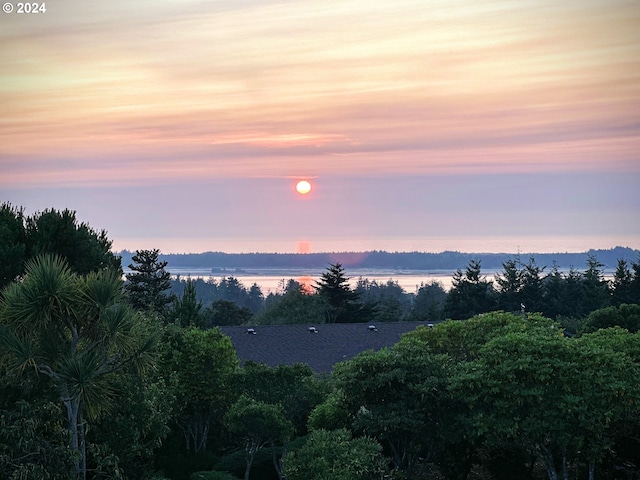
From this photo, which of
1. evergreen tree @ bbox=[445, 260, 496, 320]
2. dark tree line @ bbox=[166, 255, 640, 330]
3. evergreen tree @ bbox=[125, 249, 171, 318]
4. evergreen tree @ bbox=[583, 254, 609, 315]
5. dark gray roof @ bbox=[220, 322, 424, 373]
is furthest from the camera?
evergreen tree @ bbox=[583, 254, 609, 315]

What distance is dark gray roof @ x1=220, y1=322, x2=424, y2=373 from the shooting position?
135ft

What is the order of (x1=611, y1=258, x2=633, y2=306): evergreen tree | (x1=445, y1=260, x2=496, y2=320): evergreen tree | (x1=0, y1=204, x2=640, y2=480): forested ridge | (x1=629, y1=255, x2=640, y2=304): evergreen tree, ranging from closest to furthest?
1. (x1=0, y1=204, x2=640, y2=480): forested ridge
2. (x1=629, y1=255, x2=640, y2=304): evergreen tree
3. (x1=611, y1=258, x2=633, y2=306): evergreen tree
4. (x1=445, y1=260, x2=496, y2=320): evergreen tree

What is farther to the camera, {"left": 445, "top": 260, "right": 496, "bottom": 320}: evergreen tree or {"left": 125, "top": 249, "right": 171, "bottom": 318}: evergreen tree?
{"left": 445, "top": 260, "right": 496, "bottom": 320}: evergreen tree

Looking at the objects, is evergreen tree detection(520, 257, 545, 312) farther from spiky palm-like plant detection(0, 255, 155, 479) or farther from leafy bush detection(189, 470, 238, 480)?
spiky palm-like plant detection(0, 255, 155, 479)

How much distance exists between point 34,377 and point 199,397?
10941mm

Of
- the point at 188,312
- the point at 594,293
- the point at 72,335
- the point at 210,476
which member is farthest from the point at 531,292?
the point at 72,335

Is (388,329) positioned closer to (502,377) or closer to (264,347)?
(264,347)

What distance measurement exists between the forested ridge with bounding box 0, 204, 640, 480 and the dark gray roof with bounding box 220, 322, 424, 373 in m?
7.93

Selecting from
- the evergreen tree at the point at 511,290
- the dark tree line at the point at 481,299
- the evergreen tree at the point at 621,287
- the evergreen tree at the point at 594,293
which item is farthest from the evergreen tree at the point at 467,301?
the evergreen tree at the point at 621,287

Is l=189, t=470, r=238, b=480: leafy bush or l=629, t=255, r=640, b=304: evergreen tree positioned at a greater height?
l=629, t=255, r=640, b=304: evergreen tree

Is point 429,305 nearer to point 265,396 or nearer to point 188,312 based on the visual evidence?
point 188,312

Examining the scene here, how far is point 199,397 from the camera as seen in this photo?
99.7ft

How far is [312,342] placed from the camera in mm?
43562

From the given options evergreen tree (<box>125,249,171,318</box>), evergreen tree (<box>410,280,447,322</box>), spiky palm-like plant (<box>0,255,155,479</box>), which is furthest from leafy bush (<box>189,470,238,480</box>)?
evergreen tree (<box>410,280,447,322</box>)
